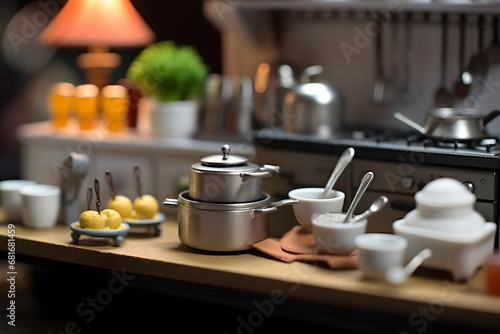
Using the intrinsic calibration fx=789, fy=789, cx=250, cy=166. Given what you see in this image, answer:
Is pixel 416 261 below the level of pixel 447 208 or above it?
below

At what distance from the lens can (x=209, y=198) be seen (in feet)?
6.83

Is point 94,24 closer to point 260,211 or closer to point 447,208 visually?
point 260,211

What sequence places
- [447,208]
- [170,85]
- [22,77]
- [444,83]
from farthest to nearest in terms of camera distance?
[22,77] < [170,85] < [444,83] < [447,208]

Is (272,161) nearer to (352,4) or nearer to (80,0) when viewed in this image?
(352,4)

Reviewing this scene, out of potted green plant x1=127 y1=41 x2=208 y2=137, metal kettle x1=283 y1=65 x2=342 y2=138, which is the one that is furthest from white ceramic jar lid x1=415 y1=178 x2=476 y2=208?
potted green plant x1=127 y1=41 x2=208 y2=137

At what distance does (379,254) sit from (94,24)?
2.03 meters

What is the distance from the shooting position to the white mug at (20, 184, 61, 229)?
7.74ft

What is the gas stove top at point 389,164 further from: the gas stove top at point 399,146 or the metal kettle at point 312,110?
the metal kettle at point 312,110

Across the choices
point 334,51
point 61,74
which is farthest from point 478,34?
point 61,74

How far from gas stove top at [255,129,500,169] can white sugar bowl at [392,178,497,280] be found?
15.0 inches

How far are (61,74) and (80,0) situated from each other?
1.34m

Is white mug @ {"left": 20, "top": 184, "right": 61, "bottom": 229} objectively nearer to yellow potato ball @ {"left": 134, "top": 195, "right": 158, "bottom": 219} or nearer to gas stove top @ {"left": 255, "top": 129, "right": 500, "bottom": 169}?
yellow potato ball @ {"left": 134, "top": 195, "right": 158, "bottom": 219}

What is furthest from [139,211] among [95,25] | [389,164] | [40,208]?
[95,25]

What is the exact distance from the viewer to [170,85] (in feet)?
11.0
